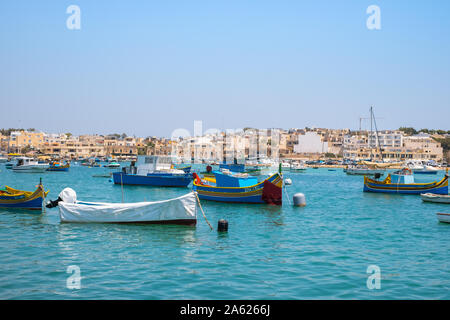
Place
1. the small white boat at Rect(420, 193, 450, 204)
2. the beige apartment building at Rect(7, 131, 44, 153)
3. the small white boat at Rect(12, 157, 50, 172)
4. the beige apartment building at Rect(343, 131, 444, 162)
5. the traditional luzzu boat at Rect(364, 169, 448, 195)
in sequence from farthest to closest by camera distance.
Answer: the beige apartment building at Rect(7, 131, 44, 153), the beige apartment building at Rect(343, 131, 444, 162), the small white boat at Rect(12, 157, 50, 172), the traditional luzzu boat at Rect(364, 169, 448, 195), the small white boat at Rect(420, 193, 450, 204)

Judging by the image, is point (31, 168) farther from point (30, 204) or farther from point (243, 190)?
point (243, 190)

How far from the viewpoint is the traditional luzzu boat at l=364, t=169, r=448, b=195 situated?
41.5 meters

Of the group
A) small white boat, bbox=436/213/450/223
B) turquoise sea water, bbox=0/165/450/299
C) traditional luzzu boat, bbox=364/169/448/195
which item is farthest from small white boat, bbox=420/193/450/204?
small white boat, bbox=436/213/450/223

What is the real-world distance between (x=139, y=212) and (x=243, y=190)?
11.8 m

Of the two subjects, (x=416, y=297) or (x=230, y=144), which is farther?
(x=230, y=144)

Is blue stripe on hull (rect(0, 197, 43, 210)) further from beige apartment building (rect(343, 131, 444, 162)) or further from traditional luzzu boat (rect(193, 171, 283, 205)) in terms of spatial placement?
beige apartment building (rect(343, 131, 444, 162))

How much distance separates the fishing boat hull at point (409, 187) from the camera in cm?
4100

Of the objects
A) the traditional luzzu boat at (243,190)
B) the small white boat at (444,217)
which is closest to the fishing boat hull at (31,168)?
the traditional luzzu boat at (243,190)

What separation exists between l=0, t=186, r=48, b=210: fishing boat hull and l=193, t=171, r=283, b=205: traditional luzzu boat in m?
12.1

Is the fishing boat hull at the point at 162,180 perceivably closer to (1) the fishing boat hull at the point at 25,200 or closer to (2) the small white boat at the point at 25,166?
(1) the fishing boat hull at the point at 25,200
